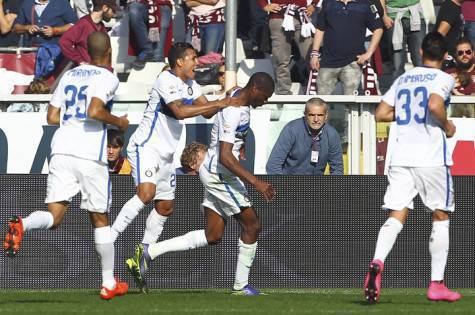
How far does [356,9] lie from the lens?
17203 millimetres

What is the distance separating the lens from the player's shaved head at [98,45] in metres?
11.3

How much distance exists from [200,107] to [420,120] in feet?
7.42

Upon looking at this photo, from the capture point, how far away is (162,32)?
18312 mm

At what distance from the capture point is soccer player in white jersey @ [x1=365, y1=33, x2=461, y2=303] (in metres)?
11.1

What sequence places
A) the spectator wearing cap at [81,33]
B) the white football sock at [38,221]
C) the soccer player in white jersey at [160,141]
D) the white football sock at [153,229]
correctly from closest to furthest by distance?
the white football sock at [38,221], the soccer player in white jersey at [160,141], the white football sock at [153,229], the spectator wearing cap at [81,33]

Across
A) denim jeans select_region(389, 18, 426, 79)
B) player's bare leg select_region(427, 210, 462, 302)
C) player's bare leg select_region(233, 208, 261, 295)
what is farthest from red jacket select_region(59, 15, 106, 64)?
player's bare leg select_region(427, 210, 462, 302)

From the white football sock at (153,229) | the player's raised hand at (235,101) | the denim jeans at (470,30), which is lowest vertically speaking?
the white football sock at (153,229)

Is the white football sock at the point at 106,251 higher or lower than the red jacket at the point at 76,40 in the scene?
lower

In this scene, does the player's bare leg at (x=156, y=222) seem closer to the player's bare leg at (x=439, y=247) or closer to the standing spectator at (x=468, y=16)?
the player's bare leg at (x=439, y=247)

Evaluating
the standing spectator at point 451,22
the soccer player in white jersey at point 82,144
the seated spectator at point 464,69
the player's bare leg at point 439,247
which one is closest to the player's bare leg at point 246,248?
the soccer player in white jersey at point 82,144

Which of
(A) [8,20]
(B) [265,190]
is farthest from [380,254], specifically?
(A) [8,20]

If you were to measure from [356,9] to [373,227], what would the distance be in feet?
11.4

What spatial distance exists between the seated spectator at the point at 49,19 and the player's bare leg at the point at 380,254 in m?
7.91

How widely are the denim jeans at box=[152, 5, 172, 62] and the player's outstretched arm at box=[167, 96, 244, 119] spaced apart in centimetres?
555
